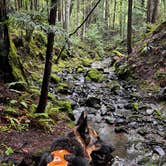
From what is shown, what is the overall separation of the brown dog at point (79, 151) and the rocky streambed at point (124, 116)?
0.49 m

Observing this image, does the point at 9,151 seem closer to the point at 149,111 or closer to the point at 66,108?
the point at 66,108

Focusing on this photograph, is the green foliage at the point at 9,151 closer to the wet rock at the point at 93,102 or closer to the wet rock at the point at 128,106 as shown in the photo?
the wet rock at the point at 93,102

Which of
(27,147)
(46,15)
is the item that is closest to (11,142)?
(27,147)

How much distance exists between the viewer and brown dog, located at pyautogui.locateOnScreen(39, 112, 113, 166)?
5277mm

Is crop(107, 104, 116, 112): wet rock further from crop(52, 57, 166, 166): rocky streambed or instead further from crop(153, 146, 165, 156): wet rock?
crop(153, 146, 165, 156): wet rock

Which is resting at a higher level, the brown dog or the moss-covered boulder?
the moss-covered boulder

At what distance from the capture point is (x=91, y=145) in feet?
22.5

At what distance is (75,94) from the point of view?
13.5 metres

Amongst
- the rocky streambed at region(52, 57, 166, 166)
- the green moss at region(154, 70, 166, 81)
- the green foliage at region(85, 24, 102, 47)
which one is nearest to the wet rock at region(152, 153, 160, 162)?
the rocky streambed at region(52, 57, 166, 166)

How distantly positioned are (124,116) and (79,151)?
498 centimetres

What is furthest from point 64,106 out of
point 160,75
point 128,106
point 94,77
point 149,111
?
point 94,77

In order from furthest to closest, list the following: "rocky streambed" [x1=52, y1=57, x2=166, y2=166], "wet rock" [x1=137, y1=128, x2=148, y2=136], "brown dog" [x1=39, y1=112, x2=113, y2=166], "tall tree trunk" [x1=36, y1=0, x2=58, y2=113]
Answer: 1. "wet rock" [x1=137, y1=128, x2=148, y2=136]
2. "rocky streambed" [x1=52, y1=57, x2=166, y2=166]
3. "tall tree trunk" [x1=36, y1=0, x2=58, y2=113]
4. "brown dog" [x1=39, y1=112, x2=113, y2=166]

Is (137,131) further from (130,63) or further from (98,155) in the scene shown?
(130,63)

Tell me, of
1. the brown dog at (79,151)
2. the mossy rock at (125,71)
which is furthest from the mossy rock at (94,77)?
the brown dog at (79,151)
